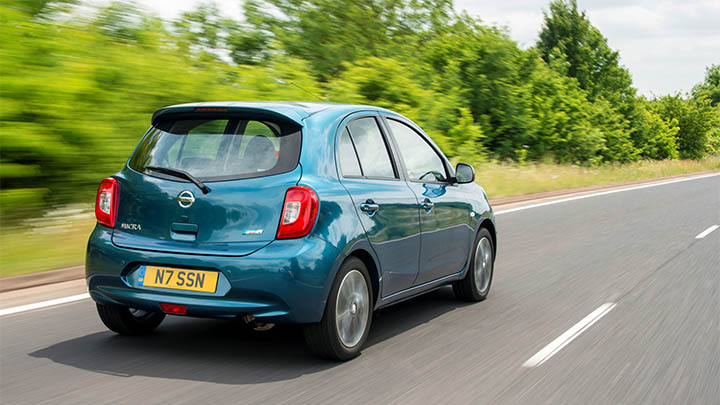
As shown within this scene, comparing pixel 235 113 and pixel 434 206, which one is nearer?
pixel 235 113

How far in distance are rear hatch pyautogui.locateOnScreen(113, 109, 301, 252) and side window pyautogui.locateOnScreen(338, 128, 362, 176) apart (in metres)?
0.38

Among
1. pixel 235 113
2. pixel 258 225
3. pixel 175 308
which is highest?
pixel 235 113

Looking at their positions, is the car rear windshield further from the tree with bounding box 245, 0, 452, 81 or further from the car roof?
the tree with bounding box 245, 0, 452, 81

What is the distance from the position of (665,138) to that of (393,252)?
188 feet

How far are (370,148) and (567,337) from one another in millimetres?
2008

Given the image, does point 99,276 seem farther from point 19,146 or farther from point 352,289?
point 19,146

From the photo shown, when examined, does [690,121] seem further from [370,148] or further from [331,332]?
[331,332]

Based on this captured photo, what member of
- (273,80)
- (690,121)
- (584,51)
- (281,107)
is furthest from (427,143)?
(690,121)

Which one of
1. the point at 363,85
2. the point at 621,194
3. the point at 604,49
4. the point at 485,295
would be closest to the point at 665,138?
the point at 604,49

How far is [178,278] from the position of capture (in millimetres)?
4508

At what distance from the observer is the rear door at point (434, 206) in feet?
19.0

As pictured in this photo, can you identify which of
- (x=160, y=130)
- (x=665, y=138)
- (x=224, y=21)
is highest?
(x=224, y=21)

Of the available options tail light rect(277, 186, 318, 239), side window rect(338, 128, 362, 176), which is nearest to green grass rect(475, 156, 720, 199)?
side window rect(338, 128, 362, 176)

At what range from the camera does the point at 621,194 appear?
24.0 meters
